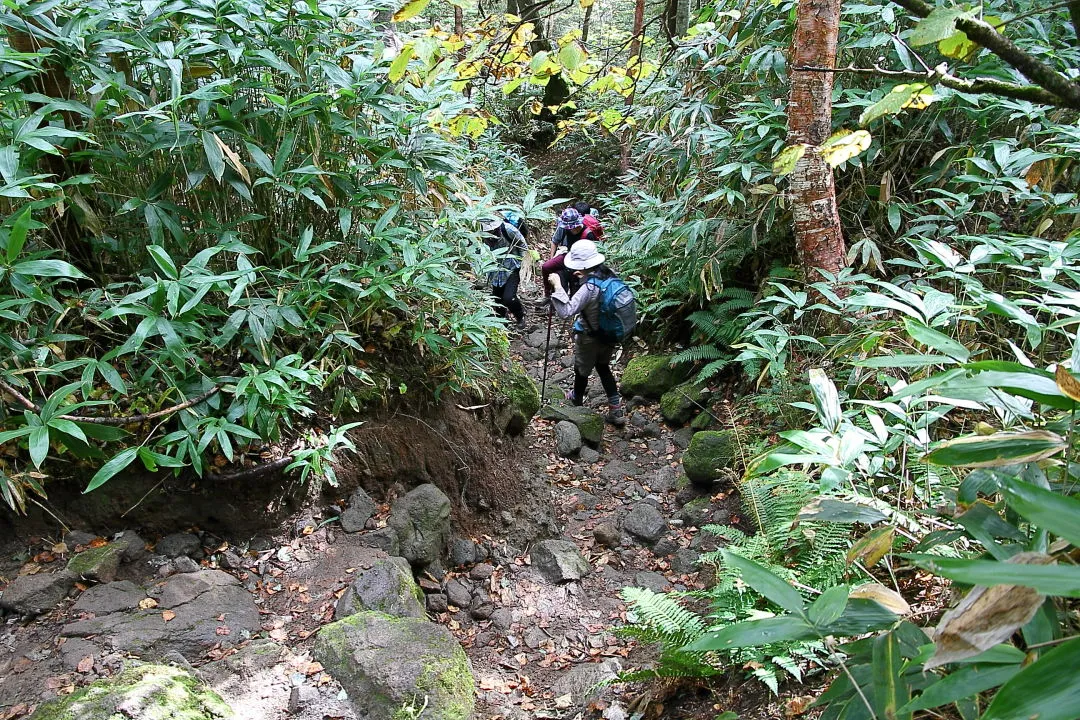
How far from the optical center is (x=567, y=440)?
6.62 m

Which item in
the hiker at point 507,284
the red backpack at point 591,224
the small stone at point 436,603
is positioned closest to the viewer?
the small stone at point 436,603

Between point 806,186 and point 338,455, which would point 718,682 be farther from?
point 806,186

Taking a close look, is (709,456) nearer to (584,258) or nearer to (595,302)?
(595,302)

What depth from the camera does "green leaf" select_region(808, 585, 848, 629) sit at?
1.25 meters

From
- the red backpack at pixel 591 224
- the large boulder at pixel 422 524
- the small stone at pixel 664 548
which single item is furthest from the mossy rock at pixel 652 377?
the large boulder at pixel 422 524

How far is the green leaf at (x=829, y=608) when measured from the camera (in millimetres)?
1249

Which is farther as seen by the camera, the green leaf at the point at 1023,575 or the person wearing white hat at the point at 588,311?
the person wearing white hat at the point at 588,311

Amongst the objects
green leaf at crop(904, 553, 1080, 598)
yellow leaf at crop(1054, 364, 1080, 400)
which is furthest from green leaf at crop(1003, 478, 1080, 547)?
yellow leaf at crop(1054, 364, 1080, 400)

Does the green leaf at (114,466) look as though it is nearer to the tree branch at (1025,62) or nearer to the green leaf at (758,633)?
the green leaf at (758,633)

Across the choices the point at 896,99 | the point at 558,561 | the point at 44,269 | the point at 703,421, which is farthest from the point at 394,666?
the point at 703,421

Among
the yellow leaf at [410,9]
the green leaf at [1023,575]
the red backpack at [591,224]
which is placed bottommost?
the red backpack at [591,224]

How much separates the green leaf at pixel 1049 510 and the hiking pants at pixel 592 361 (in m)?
5.97

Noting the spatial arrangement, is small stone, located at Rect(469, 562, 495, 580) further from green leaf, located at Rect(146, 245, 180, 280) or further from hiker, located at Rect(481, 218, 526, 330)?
hiker, located at Rect(481, 218, 526, 330)

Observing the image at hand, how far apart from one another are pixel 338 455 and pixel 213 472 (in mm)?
804
